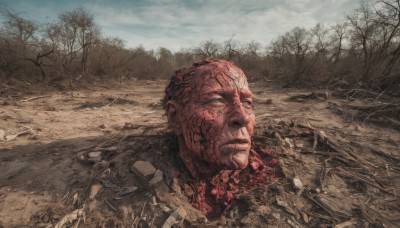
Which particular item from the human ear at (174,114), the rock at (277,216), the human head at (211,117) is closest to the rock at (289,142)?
the human head at (211,117)

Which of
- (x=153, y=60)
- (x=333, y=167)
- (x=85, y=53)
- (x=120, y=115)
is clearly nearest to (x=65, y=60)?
(x=85, y=53)

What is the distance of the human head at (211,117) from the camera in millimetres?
2623

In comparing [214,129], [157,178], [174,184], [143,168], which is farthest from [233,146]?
[143,168]

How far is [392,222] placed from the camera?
2494mm

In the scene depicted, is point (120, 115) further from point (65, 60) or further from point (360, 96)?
point (65, 60)

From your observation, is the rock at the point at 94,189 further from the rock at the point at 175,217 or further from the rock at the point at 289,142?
the rock at the point at 289,142

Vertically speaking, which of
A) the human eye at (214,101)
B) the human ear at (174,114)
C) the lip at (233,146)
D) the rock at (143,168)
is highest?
the human eye at (214,101)

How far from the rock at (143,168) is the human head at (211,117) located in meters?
0.38

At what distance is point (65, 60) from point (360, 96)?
46.6 ft

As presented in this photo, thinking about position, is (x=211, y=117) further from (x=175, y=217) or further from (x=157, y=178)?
(x=175, y=217)

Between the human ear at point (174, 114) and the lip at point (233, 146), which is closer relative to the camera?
the lip at point (233, 146)

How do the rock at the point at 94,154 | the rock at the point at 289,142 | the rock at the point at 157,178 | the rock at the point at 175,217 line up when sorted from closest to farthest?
the rock at the point at 175,217
the rock at the point at 157,178
the rock at the point at 94,154
the rock at the point at 289,142

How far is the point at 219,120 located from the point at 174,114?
63 cm

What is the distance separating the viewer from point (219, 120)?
266 cm
